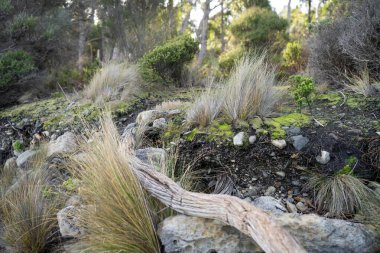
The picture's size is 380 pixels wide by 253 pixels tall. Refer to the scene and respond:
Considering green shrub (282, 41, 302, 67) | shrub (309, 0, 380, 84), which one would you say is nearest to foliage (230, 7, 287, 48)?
green shrub (282, 41, 302, 67)

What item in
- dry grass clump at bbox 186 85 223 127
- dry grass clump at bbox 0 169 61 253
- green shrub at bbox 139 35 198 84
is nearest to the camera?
dry grass clump at bbox 0 169 61 253

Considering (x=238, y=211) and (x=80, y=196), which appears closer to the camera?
(x=238, y=211)

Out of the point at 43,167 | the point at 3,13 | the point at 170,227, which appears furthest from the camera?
the point at 3,13

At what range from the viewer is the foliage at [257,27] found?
8.75 m

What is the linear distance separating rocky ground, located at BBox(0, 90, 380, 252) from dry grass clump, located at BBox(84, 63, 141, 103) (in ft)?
4.61

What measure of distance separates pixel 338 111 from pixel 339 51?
1.52 metres

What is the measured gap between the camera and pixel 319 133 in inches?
113

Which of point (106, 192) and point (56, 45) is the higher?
point (56, 45)

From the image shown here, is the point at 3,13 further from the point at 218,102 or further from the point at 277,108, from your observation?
the point at 277,108

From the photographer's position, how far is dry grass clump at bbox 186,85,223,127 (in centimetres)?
323

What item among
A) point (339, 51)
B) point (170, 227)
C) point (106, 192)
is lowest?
point (170, 227)

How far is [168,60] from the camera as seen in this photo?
5672 mm

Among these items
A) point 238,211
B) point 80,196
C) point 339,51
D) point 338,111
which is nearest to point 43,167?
point 80,196

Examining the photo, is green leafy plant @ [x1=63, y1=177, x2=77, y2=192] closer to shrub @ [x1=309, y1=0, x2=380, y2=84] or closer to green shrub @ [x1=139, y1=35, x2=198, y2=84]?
green shrub @ [x1=139, y1=35, x2=198, y2=84]
